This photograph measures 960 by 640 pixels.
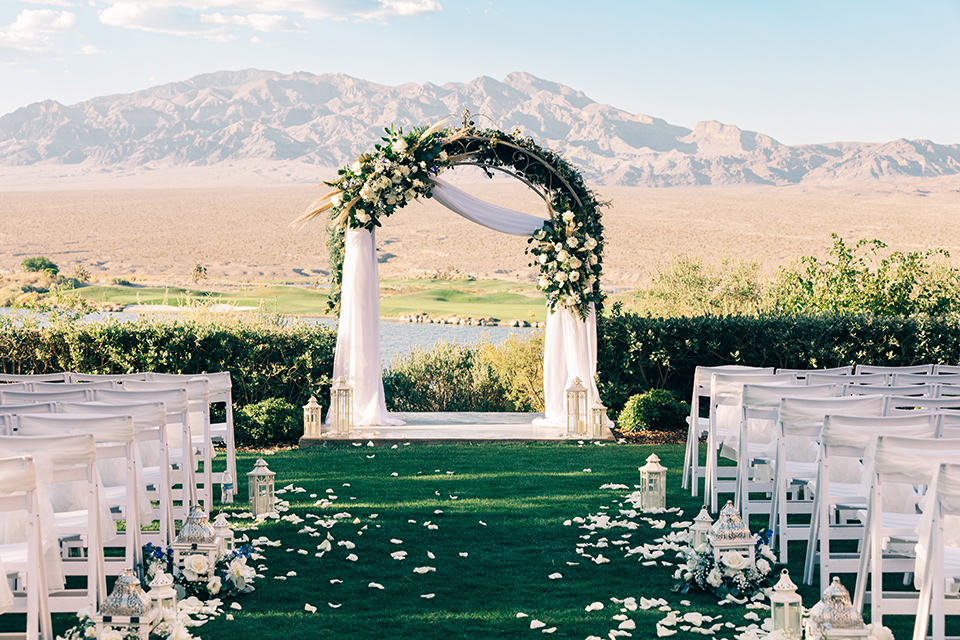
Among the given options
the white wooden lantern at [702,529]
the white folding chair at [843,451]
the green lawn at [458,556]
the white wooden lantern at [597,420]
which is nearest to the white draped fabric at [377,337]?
the white wooden lantern at [597,420]

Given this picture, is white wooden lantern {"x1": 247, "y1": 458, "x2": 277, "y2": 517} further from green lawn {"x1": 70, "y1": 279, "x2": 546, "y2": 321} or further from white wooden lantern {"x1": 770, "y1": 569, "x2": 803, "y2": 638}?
green lawn {"x1": 70, "y1": 279, "x2": 546, "y2": 321}

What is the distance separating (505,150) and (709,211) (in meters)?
44.9

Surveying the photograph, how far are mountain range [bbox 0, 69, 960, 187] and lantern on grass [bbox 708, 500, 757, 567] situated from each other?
7039 centimetres

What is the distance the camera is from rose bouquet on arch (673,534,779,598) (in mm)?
4047

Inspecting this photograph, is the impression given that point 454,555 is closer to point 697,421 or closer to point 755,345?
point 697,421

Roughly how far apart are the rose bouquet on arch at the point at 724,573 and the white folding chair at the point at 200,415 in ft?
10.0

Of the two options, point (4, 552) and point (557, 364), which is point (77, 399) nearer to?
point (4, 552)

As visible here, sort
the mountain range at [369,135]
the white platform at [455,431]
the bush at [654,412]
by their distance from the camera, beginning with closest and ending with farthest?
1. the white platform at [455,431]
2. the bush at [654,412]
3. the mountain range at [369,135]

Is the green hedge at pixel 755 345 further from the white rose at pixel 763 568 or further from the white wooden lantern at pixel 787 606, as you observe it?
the white wooden lantern at pixel 787 606

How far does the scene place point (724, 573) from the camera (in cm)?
407

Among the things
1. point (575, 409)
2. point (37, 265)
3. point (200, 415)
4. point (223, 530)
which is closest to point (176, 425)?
point (200, 415)

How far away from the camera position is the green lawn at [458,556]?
3740 millimetres

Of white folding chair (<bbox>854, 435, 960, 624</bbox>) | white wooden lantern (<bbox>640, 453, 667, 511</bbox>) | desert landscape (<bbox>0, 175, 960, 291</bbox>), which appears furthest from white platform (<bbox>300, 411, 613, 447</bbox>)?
desert landscape (<bbox>0, 175, 960, 291</bbox>)

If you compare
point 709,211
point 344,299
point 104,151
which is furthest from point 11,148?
point 344,299
